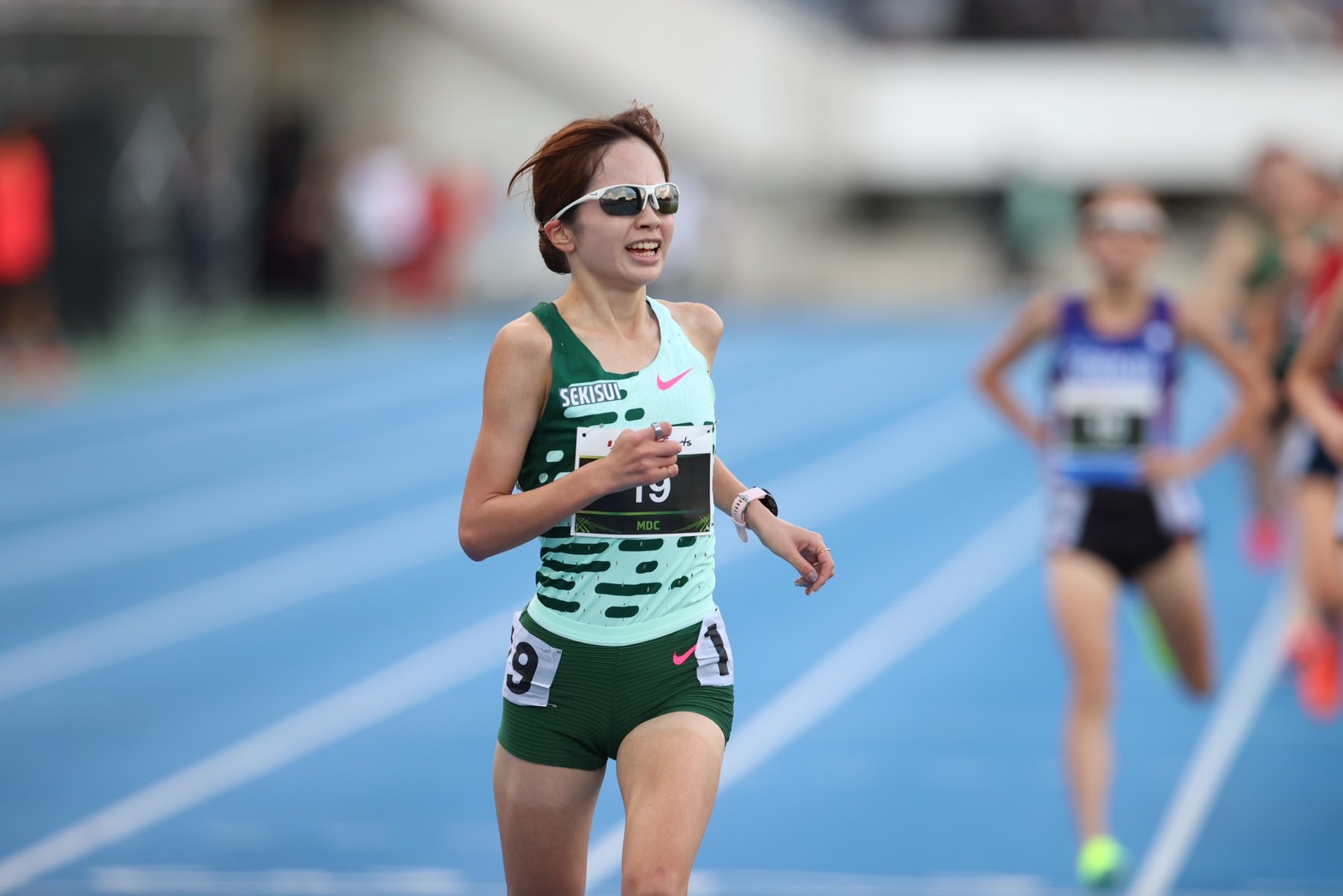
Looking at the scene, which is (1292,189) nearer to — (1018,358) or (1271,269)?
(1271,269)

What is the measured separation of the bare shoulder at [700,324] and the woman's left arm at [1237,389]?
301 centimetres

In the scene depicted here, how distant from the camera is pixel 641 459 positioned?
364cm

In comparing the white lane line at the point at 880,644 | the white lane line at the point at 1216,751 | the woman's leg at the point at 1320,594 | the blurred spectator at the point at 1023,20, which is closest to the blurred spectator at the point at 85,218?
the white lane line at the point at 880,644

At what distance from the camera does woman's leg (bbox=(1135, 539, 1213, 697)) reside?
6.85 m

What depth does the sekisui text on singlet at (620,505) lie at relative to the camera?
3.99 meters

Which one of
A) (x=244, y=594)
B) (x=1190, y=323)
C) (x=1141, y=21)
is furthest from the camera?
(x=1141, y=21)

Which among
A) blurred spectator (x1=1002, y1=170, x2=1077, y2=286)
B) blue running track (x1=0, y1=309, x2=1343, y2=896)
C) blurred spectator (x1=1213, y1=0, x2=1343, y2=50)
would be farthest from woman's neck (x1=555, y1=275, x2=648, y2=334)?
blurred spectator (x1=1213, y1=0, x2=1343, y2=50)

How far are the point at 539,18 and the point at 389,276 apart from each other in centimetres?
534

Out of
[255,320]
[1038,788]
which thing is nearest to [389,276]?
[255,320]

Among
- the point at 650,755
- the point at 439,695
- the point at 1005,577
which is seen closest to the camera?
the point at 650,755

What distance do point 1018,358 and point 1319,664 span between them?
208 centimetres

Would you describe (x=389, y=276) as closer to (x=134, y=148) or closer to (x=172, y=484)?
(x=134, y=148)

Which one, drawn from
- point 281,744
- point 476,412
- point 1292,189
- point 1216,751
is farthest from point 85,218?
point 1216,751

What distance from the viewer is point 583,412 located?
3.98 metres
